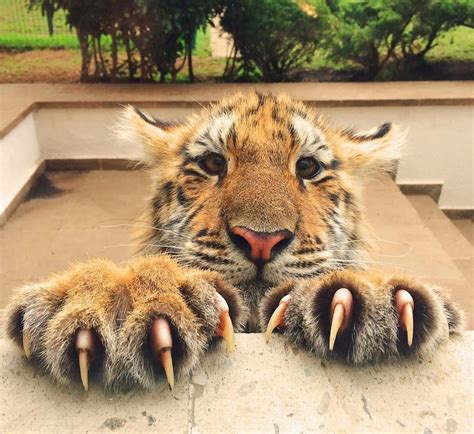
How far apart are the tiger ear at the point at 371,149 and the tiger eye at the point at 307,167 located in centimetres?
38

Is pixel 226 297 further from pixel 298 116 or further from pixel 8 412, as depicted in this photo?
pixel 298 116

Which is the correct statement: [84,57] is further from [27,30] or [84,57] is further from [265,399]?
[265,399]

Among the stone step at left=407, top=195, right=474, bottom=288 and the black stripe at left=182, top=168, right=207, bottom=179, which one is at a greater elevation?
the black stripe at left=182, top=168, right=207, bottom=179

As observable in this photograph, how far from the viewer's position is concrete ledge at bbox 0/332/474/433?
1310 mm

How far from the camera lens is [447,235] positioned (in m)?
5.48

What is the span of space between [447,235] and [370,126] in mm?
1531

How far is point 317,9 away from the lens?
7129mm

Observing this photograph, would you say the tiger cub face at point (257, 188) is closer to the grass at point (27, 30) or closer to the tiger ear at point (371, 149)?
the tiger ear at point (371, 149)

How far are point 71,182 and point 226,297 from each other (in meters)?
4.72

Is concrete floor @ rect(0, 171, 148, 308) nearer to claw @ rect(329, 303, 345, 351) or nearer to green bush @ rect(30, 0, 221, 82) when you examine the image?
green bush @ rect(30, 0, 221, 82)

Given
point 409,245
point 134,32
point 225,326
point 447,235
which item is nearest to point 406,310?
point 225,326

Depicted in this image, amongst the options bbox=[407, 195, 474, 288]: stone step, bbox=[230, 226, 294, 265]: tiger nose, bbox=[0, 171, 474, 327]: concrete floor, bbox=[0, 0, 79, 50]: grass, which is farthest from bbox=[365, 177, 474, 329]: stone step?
bbox=[0, 0, 79, 50]: grass

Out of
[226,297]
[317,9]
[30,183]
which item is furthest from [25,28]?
[226,297]

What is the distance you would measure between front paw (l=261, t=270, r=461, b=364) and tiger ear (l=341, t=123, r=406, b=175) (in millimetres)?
1312
